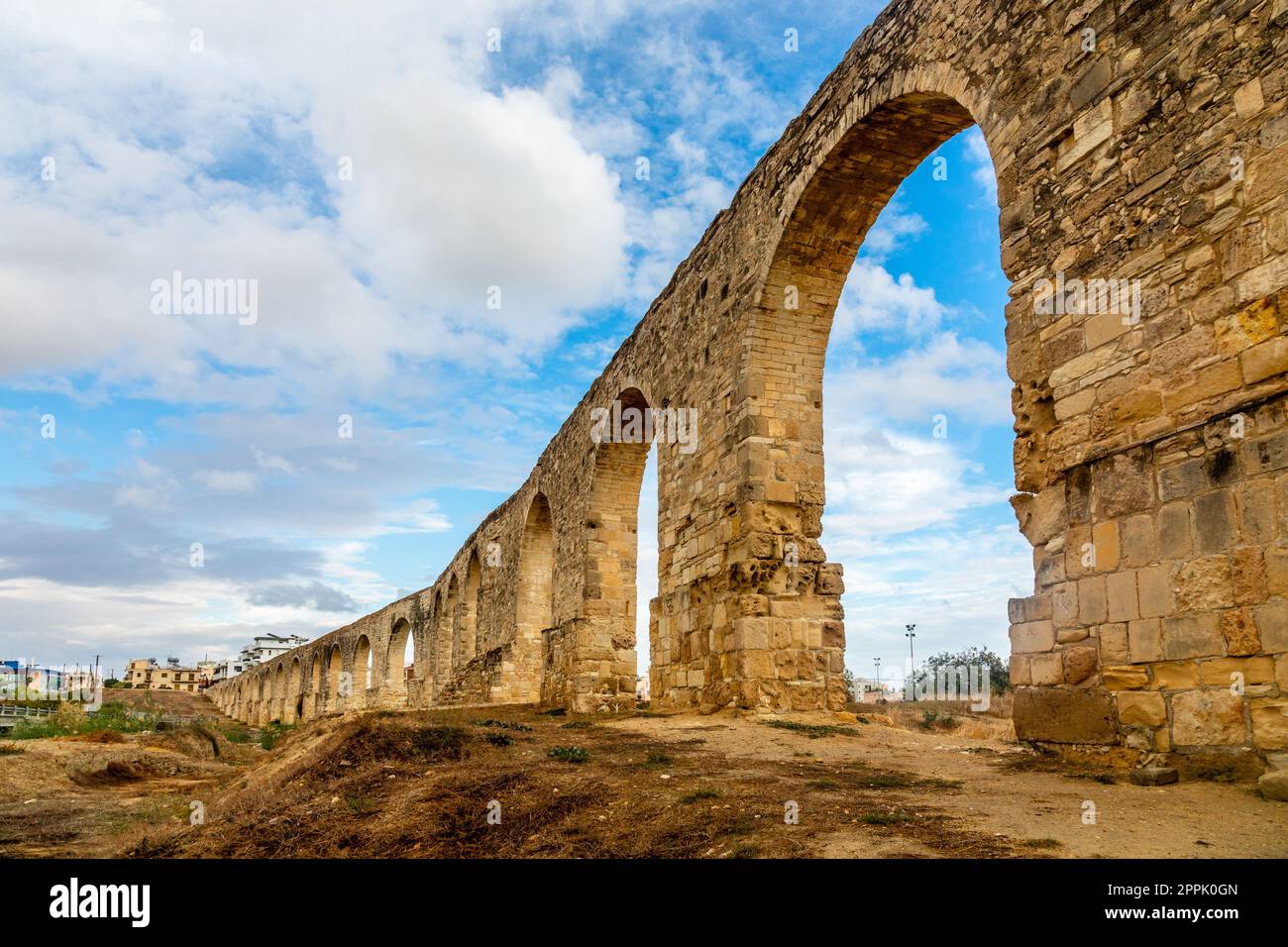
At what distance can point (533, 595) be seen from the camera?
1894 cm

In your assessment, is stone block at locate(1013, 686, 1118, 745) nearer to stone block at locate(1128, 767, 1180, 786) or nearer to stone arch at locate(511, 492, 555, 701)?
stone block at locate(1128, 767, 1180, 786)

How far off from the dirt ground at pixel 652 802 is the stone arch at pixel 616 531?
235 inches

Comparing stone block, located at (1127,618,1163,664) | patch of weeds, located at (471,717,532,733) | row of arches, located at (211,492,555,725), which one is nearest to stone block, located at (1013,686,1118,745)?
stone block, located at (1127,618,1163,664)

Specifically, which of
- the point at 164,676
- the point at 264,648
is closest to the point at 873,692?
the point at 264,648

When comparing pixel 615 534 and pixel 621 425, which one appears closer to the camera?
pixel 621 425

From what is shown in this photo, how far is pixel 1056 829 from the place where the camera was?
3354 mm

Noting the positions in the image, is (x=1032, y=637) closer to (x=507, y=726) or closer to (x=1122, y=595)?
(x=1122, y=595)

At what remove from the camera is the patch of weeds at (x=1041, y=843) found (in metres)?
3.08

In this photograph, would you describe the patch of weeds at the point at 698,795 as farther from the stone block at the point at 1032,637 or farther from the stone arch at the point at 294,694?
the stone arch at the point at 294,694

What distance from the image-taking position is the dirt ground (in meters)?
3.37

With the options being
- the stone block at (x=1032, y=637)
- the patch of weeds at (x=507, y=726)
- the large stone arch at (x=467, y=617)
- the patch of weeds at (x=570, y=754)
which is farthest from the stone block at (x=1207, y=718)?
the large stone arch at (x=467, y=617)
